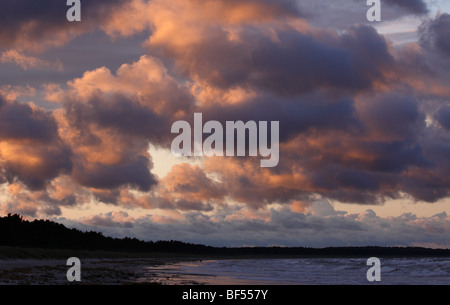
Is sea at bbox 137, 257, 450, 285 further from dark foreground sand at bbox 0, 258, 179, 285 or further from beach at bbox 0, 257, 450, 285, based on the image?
dark foreground sand at bbox 0, 258, 179, 285

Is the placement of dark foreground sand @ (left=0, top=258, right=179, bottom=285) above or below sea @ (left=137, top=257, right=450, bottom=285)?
above

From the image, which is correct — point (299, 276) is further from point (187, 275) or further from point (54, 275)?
point (54, 275)

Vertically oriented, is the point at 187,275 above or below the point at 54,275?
below

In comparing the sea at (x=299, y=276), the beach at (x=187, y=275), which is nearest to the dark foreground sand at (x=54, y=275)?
the beach at (x=187, y=275)

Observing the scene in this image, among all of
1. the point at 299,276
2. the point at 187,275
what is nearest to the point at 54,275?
the point at 187,275

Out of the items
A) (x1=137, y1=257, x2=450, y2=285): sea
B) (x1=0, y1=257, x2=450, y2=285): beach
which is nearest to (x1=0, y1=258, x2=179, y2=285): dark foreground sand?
(x1=0, y1=257, x2=450, y2=285): beach

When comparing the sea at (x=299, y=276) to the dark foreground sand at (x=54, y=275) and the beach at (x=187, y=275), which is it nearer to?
the beach at (x=187, y=275)

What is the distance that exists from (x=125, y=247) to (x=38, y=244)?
8337cm

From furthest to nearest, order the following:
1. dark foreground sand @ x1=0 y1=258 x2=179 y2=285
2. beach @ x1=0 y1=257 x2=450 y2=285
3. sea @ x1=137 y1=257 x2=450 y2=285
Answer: sea @ x1=137 y1=257 x2=450 y2=285 < beach @ x1=0 y1=257 x2=450 y2=285 < dark foreground sand @ x1=0 y1=258 x2=179 y2=285

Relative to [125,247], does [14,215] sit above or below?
above

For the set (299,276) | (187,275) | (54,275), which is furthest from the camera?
(299,276)
